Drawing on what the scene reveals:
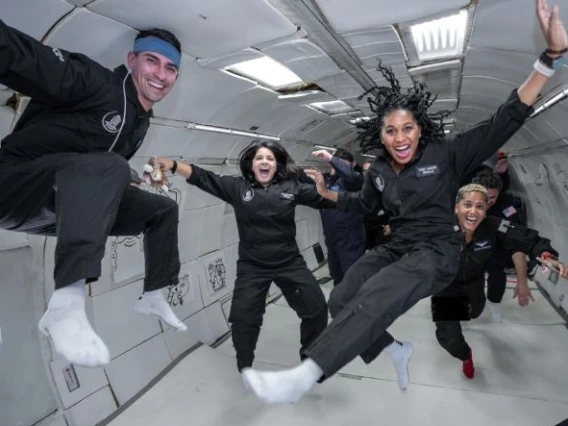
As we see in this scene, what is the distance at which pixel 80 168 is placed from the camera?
1772mm

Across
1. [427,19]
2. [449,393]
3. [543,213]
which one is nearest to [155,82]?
[427,19]

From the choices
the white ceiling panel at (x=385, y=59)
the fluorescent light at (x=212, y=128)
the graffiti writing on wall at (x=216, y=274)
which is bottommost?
the graffiti writing on wall at (x=216, y=274)

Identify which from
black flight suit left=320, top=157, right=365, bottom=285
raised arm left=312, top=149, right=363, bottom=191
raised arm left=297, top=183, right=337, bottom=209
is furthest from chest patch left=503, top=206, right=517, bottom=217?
raised arm left=297, top=183, right=337, bottom=209

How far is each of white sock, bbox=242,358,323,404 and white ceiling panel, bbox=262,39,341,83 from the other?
2.61 metres

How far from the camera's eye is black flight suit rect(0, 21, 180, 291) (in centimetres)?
166

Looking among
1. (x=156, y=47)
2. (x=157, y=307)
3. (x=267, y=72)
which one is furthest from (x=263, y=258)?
(x=156, y=47)

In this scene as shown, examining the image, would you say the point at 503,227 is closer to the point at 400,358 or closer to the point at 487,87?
the point at 487,87

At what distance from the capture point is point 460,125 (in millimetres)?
9031

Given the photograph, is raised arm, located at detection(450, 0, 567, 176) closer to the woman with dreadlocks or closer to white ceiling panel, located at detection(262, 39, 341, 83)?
the woman with dreadlocks

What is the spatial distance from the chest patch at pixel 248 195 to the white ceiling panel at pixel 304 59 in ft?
4.38

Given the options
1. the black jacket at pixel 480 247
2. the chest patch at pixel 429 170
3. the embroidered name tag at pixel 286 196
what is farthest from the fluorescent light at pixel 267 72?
the black jacket at pixel 480 247

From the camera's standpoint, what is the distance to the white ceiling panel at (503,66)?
3244mm

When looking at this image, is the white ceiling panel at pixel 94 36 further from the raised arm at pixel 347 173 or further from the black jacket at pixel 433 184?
the black jacket at pixel 433 184

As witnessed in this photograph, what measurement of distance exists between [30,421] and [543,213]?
9249 millimetres
